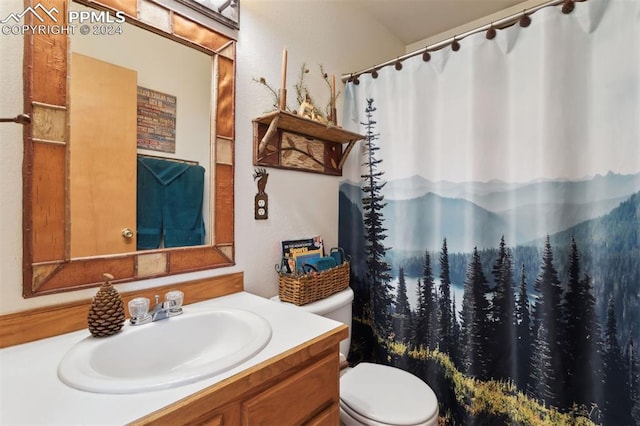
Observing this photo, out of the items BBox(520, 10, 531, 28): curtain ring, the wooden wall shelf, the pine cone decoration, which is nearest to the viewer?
the pine cone decoration

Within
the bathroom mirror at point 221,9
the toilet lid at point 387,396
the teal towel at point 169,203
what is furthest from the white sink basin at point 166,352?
the bathroom mirror at point 221,9

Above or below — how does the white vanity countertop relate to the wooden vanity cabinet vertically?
above

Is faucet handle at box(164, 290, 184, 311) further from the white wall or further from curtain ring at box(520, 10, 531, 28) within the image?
curtain ring at box(520, 10, 531, 28)

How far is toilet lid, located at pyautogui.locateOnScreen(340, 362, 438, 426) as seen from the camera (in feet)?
3.34

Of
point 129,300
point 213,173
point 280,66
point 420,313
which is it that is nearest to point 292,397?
point 129,300

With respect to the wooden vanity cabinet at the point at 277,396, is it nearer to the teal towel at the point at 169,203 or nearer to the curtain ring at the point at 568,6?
the teal towel at the point at 169,203

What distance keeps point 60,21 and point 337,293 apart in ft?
4.53

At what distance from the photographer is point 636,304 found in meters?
1.00

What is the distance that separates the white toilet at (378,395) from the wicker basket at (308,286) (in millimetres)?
31

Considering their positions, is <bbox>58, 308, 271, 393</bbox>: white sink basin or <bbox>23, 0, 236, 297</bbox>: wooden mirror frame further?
<bbox>23, 0, 236, 297</bbox>: wooden mirror frame

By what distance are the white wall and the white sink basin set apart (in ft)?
0.64

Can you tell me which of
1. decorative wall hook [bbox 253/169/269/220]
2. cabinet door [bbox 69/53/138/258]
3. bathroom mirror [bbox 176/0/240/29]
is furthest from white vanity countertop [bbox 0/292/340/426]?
bathroom mirror [bbox 176/0/240/29]

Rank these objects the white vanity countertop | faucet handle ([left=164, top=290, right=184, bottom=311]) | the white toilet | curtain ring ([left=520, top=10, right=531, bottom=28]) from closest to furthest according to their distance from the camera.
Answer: the white vanity countertop, faucet handle ([left=164, top=290, right=184, bottom=311]), the white toilet, curtain ring ([left=520, top=10, right=531, bottom=28])

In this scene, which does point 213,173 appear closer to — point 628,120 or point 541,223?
point 541,223
